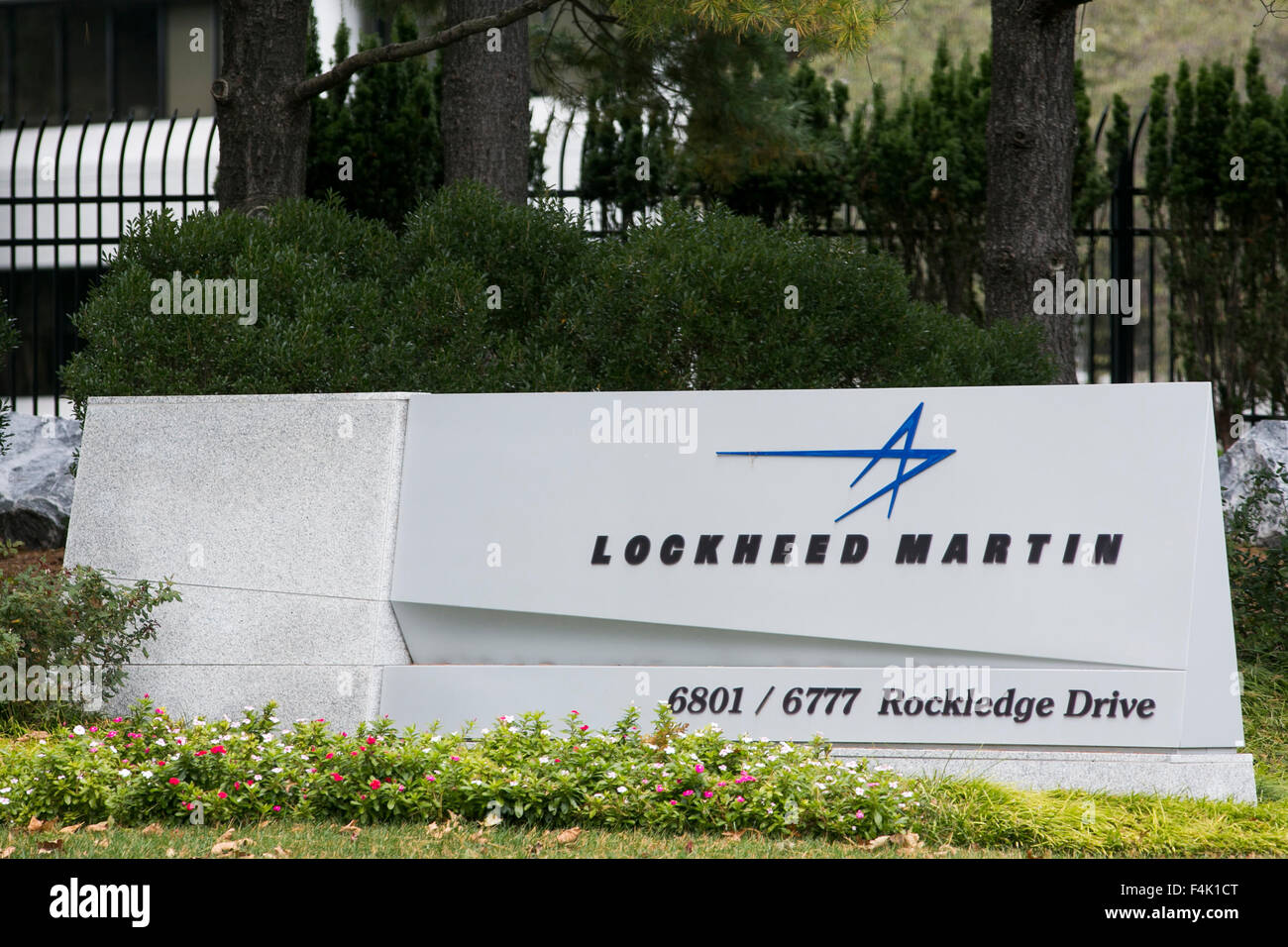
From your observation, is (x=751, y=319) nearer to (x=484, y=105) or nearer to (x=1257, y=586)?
(x=1257, y=586)

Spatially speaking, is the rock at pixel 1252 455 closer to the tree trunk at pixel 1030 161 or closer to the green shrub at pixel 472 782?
the tree trunk at pixel 1030 161

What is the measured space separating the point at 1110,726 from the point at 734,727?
1595 mm

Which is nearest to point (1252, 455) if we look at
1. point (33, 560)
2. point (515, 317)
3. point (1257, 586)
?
point (1257, 586)

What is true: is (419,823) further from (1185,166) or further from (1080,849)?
(1185,166)

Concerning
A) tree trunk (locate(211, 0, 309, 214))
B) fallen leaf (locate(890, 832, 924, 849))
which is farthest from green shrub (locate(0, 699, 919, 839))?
tree trunk (locate(211, 0, 309, 214))

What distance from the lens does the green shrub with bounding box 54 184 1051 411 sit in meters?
6.70

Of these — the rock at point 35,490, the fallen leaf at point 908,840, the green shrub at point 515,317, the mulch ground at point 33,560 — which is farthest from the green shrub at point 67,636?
the rock at point 35,490

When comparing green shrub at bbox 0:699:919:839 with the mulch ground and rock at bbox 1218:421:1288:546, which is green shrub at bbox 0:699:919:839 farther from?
rock at bbox 1218:421:1288:546

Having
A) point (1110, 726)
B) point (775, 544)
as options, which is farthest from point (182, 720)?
point (1110, 726)

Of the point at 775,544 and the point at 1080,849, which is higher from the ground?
the point at 775,544

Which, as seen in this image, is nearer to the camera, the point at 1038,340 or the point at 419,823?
the point at 419,823

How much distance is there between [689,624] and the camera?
568 cm

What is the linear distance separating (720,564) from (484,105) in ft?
16.4

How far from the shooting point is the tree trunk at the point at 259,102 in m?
8.21
